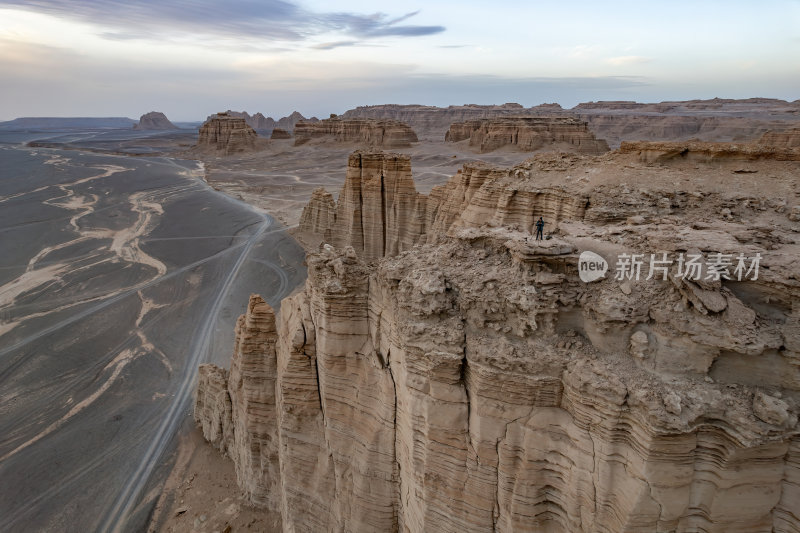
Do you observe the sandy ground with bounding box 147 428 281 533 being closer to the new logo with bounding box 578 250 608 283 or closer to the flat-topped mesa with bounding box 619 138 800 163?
the new logo with bounding box 578 250 608 283

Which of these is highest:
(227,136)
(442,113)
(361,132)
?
(442,113)


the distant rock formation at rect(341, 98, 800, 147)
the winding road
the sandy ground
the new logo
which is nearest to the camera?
the new logo

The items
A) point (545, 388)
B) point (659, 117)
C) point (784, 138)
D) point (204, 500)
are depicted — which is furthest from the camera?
point (659, 117)

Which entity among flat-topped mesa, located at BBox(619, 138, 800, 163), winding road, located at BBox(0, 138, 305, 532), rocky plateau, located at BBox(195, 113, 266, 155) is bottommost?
winding road, located at BBox(0, 138, 305, 532)

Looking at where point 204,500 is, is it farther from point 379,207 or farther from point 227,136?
point 227,136

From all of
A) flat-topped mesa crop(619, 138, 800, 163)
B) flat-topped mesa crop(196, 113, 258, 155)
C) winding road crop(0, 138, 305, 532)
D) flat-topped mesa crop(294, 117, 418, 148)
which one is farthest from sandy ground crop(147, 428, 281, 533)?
flat-topped mesa crop(196, 113, 258, 155)

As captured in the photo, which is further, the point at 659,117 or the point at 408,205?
the point at 659,117

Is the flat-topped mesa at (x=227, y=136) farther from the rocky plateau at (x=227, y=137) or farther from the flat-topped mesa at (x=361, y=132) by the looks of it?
the flat-topped mesa at (x=361, y=132)

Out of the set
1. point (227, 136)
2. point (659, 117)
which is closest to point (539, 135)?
point (659, 117)
